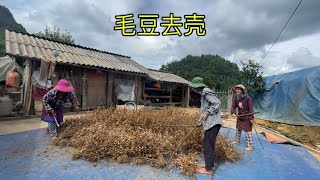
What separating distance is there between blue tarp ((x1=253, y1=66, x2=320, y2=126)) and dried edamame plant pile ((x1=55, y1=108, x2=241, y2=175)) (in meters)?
6.39

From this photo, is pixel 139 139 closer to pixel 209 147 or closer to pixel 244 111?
pixel 209 147

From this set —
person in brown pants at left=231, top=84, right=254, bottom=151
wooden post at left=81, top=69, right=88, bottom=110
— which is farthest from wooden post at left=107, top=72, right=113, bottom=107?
person in brown pants at left=231, top=84, right=254, bottom=151

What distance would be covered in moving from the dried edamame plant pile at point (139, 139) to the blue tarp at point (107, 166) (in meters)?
0.17

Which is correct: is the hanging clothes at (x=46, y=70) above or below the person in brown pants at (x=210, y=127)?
above

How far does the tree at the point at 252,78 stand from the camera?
1245 centimetres

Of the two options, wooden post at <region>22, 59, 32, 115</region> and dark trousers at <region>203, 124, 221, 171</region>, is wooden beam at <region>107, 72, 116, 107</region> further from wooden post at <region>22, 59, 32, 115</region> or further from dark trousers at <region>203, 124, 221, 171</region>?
dark trousers at <region>203, 124, 221, 171</region>

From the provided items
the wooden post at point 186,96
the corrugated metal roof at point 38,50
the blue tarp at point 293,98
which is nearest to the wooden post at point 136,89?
the corrugated metal roof at point 38,50

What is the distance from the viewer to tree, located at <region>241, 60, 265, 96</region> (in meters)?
12.4

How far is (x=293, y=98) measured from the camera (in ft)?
33.4

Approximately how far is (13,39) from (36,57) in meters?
1.71

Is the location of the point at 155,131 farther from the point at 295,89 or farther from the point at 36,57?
the point at 295,89

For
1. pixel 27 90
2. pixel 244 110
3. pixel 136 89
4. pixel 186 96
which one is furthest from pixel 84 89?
pixel 186 96

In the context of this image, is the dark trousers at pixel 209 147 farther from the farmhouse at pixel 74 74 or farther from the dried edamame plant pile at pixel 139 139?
the farmhouse at pixel 74 74

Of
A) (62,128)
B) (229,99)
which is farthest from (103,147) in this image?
(229,99)
